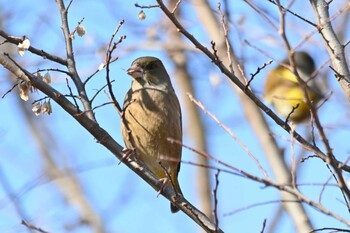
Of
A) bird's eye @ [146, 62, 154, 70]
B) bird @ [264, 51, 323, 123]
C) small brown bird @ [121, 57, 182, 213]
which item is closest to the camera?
small brown bird @ [121, 57, 182, 213]

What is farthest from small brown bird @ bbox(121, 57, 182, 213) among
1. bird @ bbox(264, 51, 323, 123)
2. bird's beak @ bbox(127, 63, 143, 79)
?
bird @ bbox(264, 51, 323, 123)

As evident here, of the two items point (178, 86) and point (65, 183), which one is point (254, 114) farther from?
point (65, 183)

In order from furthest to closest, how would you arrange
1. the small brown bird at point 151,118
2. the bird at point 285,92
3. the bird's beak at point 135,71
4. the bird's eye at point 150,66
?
the bird at point 285,92
the bird's eye at point 150,66
the bird's beak at point 135,71
the small brown bird at point 151,118

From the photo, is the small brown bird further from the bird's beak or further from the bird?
the bird

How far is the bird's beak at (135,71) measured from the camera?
17.7ft

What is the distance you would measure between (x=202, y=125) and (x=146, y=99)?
500 cm

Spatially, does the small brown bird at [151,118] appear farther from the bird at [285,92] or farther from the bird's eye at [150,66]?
the bird at [285,92]

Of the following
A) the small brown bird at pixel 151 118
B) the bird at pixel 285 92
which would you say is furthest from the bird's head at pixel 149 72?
the bird at pixel 285 92

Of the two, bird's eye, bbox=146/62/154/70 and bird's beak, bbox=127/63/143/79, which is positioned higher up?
bird's eye, bbox=146/62/154/70

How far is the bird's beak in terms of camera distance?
5.39m

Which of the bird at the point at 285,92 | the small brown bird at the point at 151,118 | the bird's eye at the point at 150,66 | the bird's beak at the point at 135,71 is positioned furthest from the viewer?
the bird at the point at 285,92

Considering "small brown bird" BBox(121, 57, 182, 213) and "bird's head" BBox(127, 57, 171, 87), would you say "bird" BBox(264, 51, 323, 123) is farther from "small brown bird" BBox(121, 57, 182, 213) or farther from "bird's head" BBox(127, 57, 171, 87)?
"small brown bird" BBox(121, 57, 182, 213)

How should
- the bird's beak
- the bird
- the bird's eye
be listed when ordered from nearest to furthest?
1. the bird's beak
2. the bird's eye
3. the bird

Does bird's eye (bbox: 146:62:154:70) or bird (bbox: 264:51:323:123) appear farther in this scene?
bird (bbox: 264:51:323:123)
